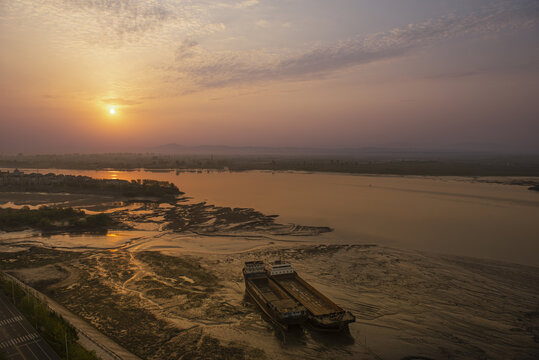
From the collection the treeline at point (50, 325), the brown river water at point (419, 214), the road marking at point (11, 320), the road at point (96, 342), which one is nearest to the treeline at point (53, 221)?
the treeline at point (50, 325)

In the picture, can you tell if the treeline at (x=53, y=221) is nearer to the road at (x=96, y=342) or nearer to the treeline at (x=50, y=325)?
the treeline at (x=50, y=325)

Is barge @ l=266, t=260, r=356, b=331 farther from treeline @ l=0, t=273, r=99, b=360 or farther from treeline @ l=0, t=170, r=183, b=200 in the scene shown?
treeline @ l=0, t=170, r=183, b=200

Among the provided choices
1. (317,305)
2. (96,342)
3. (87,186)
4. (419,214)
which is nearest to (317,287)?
(317,305)

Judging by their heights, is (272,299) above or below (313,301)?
below

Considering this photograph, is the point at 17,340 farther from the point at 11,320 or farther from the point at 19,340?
the point at 11,320

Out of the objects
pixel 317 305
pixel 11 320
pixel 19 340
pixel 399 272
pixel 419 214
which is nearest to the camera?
pixel 19 340

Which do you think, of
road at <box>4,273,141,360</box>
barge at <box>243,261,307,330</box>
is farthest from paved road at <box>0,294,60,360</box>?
barge at <box>243,261,307,330</box>
